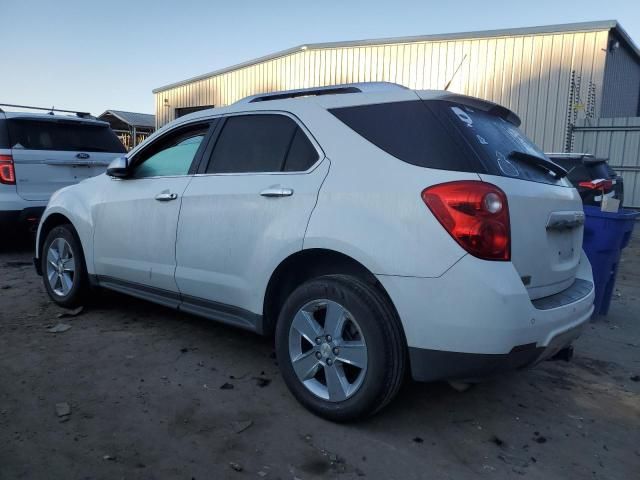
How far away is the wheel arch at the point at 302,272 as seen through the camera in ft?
8.83

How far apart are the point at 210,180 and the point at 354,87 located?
1099 millimetres

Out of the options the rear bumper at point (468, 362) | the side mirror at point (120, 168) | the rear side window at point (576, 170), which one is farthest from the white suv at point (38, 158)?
the rear side window at point (576, 170)

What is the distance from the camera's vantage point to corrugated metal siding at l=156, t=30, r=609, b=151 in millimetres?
14414

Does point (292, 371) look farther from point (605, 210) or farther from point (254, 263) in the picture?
point (605, 210)

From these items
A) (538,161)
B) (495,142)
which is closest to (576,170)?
(538,161)

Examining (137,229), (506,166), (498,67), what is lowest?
(137,229)

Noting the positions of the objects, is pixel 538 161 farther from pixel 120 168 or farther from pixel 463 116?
pixel 120 168

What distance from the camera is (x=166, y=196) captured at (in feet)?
11.7

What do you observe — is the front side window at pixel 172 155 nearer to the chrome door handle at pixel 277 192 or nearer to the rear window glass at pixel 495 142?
the chrome door handle at pixel 277 192

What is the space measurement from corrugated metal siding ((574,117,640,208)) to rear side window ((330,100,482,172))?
13782mm

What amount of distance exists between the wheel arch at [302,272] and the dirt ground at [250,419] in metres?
0.52

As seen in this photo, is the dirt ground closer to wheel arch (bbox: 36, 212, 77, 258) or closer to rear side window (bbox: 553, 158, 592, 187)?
wheel arch (bbox: 36, 212, 77, 258)

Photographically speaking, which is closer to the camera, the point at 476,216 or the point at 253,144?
the point at 476,216

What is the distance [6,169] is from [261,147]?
474 centimetres
